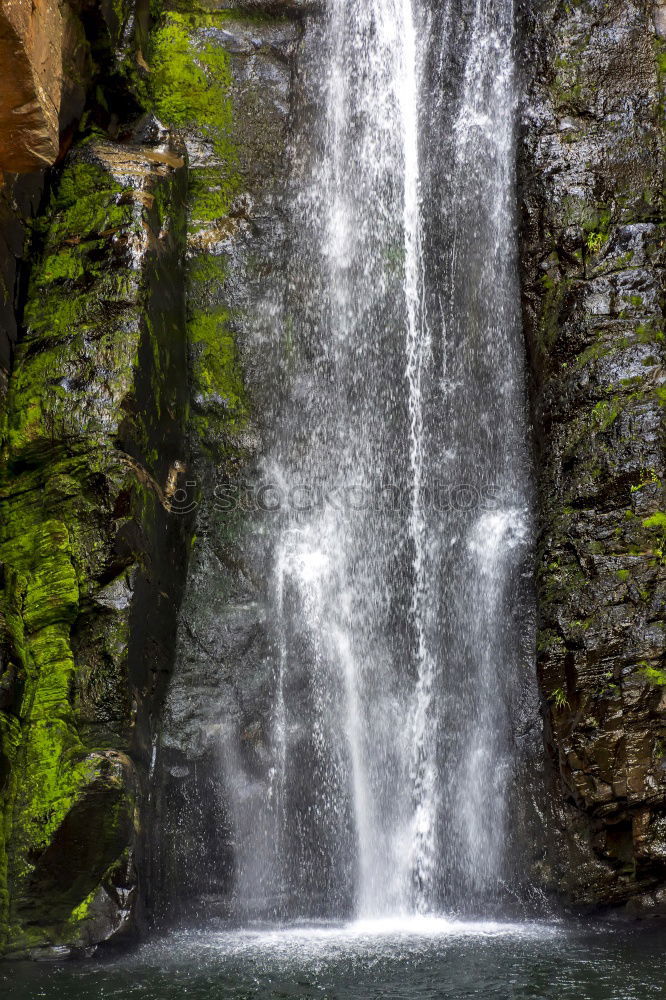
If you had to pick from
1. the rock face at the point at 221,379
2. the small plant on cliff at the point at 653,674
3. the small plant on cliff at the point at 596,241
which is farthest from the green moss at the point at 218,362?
the small plant on cliff at the point at 653,674

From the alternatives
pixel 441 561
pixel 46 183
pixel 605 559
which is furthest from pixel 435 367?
pixel 46 183

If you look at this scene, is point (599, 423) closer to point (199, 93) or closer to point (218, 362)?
point (218, 362)

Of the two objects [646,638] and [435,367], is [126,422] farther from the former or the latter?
[646,638]

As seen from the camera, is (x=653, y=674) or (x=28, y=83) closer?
(x=28, y=83)

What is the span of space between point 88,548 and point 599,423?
4042 mm

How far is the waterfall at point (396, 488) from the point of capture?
24.0ft

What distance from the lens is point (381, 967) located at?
5430mm

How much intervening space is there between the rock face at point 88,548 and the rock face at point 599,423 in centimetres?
313

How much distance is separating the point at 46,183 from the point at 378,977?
6509 millimetres

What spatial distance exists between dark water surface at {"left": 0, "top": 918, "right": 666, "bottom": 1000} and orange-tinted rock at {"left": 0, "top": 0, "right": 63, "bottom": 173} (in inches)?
184

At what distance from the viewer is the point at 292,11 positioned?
9469 millimetres

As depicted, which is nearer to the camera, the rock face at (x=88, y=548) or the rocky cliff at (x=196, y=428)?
the rock face at (x=88, y=548)

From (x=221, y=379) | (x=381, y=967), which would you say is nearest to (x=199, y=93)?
(x=221, y=379)

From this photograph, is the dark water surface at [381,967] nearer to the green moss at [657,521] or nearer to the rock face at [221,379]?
the rock face at [221,379]
